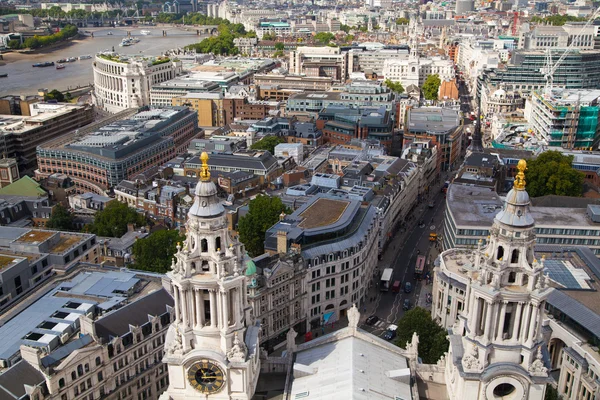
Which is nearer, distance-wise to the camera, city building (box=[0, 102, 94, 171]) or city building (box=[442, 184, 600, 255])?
city building (box=[442, 184, 600, 255])

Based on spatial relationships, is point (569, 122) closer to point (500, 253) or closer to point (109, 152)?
point (109, 152)

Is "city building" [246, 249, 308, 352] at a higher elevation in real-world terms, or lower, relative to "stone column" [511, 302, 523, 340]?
lower

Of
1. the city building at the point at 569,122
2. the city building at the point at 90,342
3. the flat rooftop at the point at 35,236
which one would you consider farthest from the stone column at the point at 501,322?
the city building at the point at 569,122

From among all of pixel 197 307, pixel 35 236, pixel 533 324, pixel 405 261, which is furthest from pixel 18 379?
pixel 405 261

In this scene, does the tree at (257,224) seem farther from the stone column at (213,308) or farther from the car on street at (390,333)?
the stone column at (213,308)

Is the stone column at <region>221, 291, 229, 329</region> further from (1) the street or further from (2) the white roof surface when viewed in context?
(1) the street

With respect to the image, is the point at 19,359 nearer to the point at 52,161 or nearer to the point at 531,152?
the point at 52,161

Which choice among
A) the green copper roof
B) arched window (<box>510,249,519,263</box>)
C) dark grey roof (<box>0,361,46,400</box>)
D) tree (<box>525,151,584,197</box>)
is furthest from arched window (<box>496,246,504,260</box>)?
tree (<box>525,151,584,197</box>)

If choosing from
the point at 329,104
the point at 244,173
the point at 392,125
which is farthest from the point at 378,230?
the point at 329,104
